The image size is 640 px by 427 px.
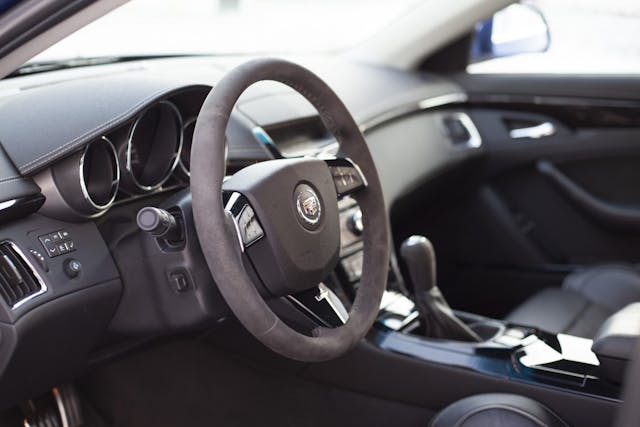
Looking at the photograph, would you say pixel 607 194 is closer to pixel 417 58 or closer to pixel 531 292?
pixel 531 292

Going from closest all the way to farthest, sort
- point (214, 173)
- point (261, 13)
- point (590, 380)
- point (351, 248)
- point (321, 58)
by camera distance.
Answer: point (214, 173) → point (590, 380) → point (351, 248) → point (321, 58) → point (261, 13)

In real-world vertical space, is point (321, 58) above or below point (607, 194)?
above

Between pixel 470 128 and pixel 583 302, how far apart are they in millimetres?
877

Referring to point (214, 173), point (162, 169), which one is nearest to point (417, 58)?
point (162, 169)

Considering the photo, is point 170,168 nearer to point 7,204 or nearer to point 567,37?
point 7,204

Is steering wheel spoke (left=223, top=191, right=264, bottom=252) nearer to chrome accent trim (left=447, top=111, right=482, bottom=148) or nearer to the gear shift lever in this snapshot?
the gear shift lever

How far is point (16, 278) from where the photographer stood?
1.29 metres

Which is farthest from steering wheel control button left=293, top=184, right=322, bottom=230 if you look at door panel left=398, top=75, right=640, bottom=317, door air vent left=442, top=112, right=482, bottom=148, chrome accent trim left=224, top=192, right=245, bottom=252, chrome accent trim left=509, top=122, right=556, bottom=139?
chrome accent trim left=509, top=122, right=556, bottom=139

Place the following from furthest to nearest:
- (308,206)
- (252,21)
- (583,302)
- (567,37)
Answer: (252,21) < (567,37) < (583,302) < (308,206)

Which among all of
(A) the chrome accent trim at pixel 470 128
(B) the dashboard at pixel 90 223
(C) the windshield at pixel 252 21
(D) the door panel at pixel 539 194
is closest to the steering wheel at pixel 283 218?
(B) the dashboard at pixel 90 223

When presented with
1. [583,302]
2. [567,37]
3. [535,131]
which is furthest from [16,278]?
[567,37]

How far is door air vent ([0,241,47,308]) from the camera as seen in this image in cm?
128

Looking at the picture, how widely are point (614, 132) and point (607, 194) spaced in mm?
210

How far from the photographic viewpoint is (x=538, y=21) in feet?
8.81
